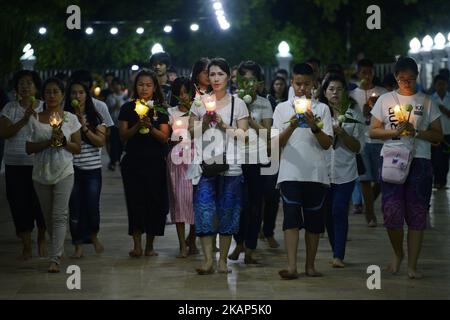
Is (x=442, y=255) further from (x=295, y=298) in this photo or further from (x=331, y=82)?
(x=295, y=298)

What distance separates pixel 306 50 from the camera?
6012 centimetres

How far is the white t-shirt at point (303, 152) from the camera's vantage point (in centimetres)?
1227

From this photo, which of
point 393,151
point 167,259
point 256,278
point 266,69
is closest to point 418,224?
point 393,151

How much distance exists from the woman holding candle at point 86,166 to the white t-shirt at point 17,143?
50 centimetres

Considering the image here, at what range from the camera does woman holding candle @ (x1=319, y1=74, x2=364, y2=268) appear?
13242 millimetres

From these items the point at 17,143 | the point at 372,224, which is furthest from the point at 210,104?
the point at 372,224

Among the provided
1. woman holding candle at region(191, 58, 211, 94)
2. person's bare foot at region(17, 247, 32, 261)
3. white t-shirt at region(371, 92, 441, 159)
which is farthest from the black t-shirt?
white t-shirt at region(371, 92, 441, 159)

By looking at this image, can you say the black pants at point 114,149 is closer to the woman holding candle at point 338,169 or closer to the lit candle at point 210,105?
the woman holding candle at point 338,169

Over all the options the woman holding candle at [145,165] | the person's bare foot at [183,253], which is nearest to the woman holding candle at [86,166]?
the woman holding candle at [145,165]

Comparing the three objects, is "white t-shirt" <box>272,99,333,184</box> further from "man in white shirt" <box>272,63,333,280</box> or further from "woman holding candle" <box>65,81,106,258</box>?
"woman holding candle" <box>65,81,106,258</box>

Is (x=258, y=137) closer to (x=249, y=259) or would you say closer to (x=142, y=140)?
(x=249, y=259)

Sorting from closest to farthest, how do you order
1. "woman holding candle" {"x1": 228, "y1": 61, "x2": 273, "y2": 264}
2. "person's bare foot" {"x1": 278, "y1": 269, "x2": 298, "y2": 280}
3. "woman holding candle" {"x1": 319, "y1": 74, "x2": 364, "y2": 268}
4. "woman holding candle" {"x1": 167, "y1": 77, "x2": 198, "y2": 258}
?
"person's bare foot" {"x1": 278, "y1": 269, "x2": 298, "y2": 280} → "woman holding candle" {"x1": 319, "y1": 74, "x2": 364, "y2": 268} → "woman holding candle" {"x1": 228, "y1": 61, "x2": 273, "y2": 264} → "woman holding candle" {"x1": 167, "y1": 77, "x2": 198, "y2": 258}

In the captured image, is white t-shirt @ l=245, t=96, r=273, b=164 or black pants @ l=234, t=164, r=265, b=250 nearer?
white t-shirt @ l=245, t=96, r=273, b=164

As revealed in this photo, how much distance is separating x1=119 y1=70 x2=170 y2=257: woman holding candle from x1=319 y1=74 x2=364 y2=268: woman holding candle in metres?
1.96
